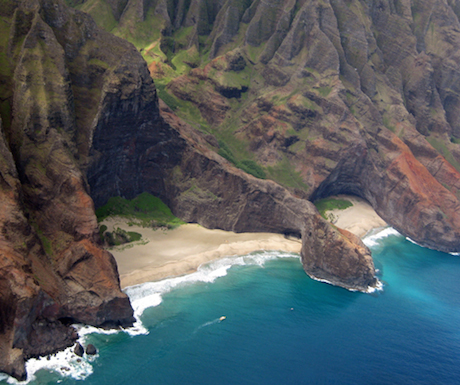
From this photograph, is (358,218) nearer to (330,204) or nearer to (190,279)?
(330,204)

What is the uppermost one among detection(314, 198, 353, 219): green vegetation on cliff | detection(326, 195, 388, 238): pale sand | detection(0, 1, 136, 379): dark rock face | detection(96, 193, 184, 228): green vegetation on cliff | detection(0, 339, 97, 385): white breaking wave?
detection(0, 1, 136, 379): dark rock face

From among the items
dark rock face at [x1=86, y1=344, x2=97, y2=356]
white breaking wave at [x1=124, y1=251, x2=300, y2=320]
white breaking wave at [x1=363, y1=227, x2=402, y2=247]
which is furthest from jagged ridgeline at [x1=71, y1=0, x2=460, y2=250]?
dark rock face at [x1=86, y1=344, x2=97, y2=356]

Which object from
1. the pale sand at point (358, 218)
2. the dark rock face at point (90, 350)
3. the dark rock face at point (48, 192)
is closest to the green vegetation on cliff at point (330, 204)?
the pale sand at point (358, 218)

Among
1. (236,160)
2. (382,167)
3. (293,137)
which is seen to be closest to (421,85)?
(382,167)

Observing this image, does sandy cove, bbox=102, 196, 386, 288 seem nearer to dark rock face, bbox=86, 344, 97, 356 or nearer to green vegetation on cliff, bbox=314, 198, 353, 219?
dark rock face, bbox=86, 344, 97, 356

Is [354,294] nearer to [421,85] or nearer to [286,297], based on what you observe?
[286,297]

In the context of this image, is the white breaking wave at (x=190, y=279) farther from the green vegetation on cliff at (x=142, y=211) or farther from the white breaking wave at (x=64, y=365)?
the green vegetation on cliff at (x=142, y=211)
